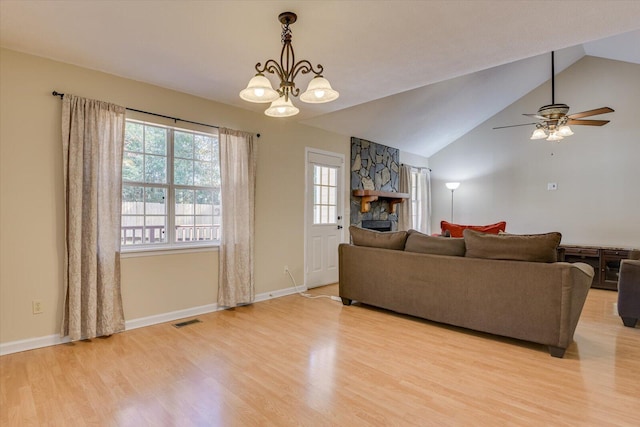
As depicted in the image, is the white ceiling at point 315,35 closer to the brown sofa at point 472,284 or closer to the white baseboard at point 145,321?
the brown sofa at point 472,284

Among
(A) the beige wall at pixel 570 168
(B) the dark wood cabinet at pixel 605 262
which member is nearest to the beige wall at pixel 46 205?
(B) the dark wood cabinet at pixel 605 262

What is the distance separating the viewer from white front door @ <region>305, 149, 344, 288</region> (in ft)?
16.3

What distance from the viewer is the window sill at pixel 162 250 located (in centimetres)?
322

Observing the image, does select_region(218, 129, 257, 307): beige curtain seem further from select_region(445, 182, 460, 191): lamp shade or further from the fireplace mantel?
select_region(445, 182, 460, 191): lamp shade

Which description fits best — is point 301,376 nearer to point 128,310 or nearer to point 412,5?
point 128,310

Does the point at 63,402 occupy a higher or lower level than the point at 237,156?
lower

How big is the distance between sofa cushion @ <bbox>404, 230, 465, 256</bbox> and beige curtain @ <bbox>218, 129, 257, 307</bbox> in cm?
188

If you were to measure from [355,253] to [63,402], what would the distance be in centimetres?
287

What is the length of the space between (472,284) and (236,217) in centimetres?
259

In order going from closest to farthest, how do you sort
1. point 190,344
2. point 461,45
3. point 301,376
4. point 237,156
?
point 301,376 < point 461,45 < point 190,344 < point 237,156

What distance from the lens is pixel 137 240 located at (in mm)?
3350

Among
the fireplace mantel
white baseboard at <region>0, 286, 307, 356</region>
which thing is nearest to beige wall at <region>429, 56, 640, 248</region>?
the fireplace mantel

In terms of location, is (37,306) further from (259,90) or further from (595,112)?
(595,112)

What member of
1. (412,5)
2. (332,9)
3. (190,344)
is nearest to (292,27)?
(332,9)
